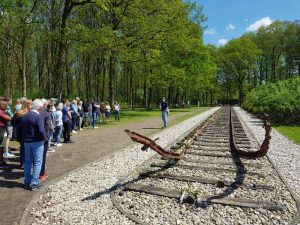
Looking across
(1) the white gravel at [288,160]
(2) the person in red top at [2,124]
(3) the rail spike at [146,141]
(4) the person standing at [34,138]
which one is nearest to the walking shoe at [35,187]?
(4) the person standing at [34,138]

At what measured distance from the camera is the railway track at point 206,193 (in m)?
5.70

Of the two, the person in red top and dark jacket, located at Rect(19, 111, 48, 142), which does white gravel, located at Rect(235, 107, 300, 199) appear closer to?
dark jacket, located at Rect(19, 111, 48, 142)

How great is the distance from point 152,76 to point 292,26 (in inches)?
1803

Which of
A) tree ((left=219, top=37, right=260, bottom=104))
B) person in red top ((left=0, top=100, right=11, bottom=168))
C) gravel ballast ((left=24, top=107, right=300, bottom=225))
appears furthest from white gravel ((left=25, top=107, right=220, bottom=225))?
tree ((left=219, top=37, right=260, bottom=104))

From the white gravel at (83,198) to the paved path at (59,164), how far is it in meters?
0.34

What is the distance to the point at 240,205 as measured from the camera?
607 centimetres

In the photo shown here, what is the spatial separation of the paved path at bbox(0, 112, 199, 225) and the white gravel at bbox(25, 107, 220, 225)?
335 millimetres

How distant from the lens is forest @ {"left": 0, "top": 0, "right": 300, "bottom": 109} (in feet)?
79.2

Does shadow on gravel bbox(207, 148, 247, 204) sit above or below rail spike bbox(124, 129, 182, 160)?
below

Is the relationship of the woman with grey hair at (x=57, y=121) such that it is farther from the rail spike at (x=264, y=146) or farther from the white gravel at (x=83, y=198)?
the rail spike at (x=264, y=146)

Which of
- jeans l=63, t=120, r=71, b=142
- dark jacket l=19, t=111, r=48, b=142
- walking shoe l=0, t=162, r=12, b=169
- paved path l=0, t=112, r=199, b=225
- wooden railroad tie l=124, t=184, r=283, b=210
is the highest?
dark jacket l=19, t=111, r=48, b=142

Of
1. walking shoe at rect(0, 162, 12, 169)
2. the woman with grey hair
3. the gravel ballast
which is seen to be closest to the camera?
the gravel ballast

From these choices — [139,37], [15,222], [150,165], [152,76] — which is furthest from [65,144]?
[152,76]

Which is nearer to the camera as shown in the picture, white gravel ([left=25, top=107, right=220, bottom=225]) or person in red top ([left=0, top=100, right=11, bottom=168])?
white gravel ([left=25, top=107, right=220, bottom=225])
